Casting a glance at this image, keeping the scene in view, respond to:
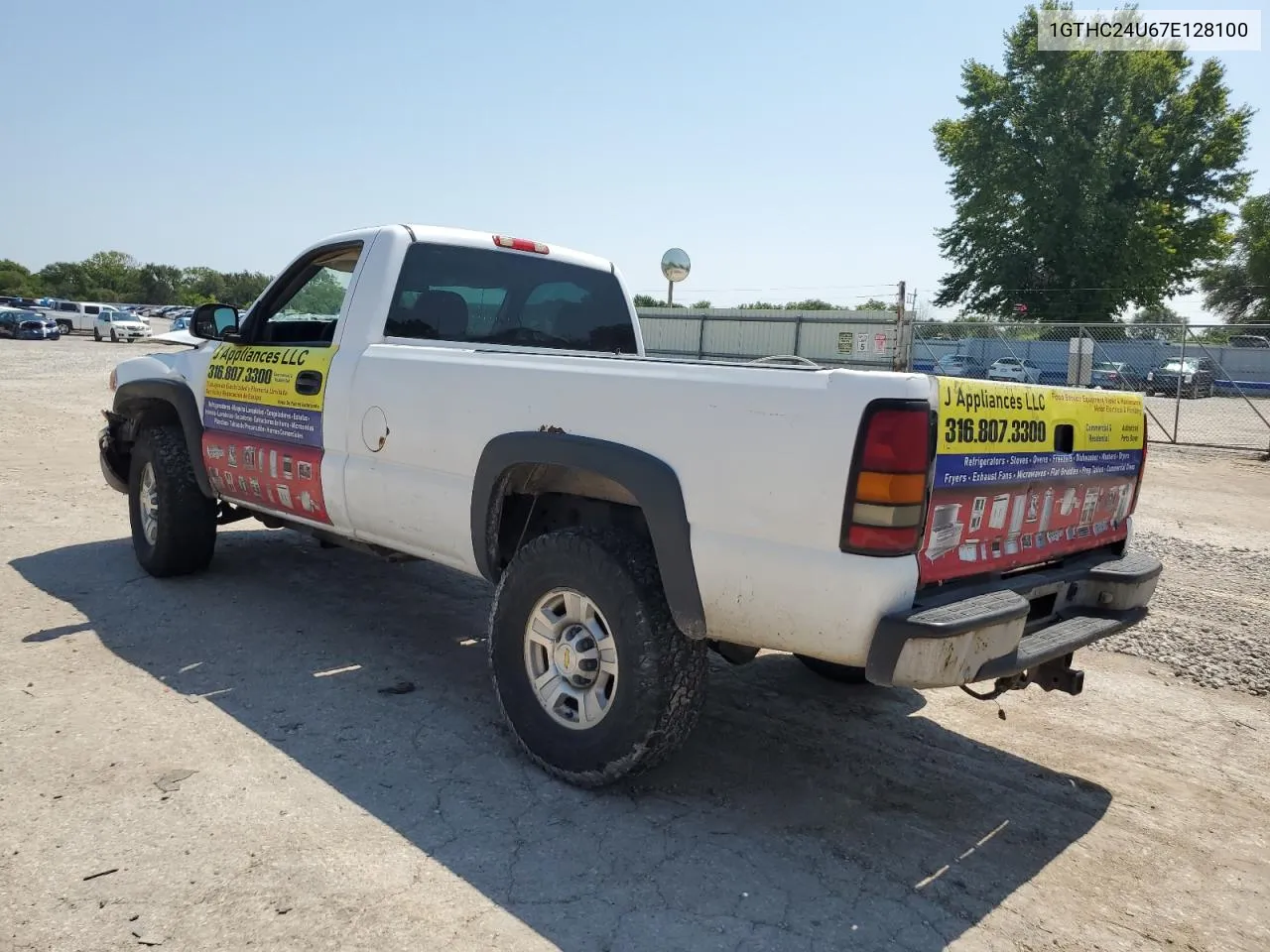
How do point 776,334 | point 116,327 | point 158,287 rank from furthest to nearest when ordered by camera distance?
point 158,287 → point 116,327 → point 776,334

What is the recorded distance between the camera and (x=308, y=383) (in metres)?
4.55

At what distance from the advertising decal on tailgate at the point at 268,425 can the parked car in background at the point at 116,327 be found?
43989 millimetres

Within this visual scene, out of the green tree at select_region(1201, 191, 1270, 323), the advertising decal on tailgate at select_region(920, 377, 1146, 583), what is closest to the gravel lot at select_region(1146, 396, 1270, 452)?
the advertising decal on tailgate at select_region(920, 377, 1146, 583)

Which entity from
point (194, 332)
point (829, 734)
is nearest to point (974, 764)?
point (829, 734)

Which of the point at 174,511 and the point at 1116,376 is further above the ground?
the point at 1116,376

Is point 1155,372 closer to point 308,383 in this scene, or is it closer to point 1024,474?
point 1024,474

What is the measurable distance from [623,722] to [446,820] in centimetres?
66

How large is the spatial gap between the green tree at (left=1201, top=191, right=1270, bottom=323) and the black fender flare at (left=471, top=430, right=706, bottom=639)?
59.0 meters

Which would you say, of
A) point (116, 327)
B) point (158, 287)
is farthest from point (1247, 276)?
point (158, 287)

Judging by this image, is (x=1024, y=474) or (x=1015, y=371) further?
(x=1015, y=371)

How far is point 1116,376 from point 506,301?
53.9 ft

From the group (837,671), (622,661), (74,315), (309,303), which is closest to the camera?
(622,661)

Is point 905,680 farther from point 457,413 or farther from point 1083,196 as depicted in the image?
point 1083,196

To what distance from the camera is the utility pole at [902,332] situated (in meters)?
14.1
